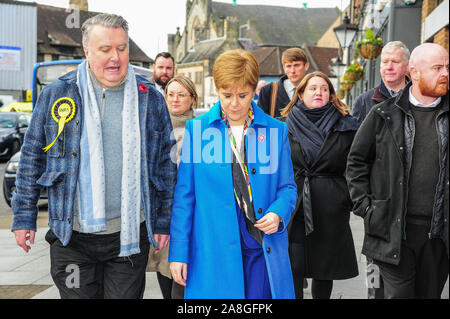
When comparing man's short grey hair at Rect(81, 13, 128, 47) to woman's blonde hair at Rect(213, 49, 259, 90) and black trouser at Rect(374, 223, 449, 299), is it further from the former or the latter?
black trouser at Rect(374, 223, 449, 299)

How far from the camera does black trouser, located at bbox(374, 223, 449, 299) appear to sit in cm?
342

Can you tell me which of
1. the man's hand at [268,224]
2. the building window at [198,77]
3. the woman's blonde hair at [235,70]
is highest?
the building window at [198,77]

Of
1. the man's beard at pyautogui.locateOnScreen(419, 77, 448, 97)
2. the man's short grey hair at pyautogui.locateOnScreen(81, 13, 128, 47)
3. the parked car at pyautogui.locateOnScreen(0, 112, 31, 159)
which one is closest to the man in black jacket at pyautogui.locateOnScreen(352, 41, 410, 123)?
the man's beard at pyautogui.locateOnScreen(419, 77, 448, 97)

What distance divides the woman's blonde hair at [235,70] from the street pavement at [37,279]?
9.28 ft

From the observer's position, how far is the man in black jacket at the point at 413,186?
3.28m

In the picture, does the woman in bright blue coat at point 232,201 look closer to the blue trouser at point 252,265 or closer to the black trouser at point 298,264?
the blue trouser at point 252,265

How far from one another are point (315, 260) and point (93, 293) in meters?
2.12

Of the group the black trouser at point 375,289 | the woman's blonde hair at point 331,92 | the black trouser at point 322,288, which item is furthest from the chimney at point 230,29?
the black trouser at point 375,289

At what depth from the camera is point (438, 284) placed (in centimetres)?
348

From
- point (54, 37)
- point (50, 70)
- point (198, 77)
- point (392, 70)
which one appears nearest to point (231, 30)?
point (198, 77)

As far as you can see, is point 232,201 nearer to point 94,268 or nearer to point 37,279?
point 94,268
